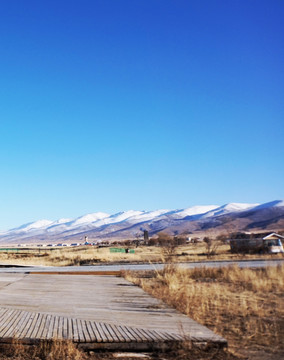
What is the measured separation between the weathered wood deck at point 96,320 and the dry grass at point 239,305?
2.14 ft

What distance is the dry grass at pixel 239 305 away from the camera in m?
6.02

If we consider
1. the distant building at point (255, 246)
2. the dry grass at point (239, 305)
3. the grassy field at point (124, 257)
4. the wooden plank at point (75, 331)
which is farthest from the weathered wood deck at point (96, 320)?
the distant building at point (255, 246)

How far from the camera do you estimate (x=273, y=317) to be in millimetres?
7555

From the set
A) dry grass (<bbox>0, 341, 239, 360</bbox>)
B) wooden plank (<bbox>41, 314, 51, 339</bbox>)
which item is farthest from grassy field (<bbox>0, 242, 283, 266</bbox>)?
dry grass (<bbox>0, 341, 239, 360</bbox>)

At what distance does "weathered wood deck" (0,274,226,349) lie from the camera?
4.64 metres

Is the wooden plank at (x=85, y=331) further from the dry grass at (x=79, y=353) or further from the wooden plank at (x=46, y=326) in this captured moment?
the wooden plank at (x=46, y=326)

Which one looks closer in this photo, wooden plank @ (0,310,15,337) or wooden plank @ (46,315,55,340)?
wooden plank @ (46,315,55,340)

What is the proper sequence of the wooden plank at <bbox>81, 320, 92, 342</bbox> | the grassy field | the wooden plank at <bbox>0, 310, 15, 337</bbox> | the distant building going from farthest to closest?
the distant building < the grassy field < the wooden plank at <bbox>0, 310, 15, 337</bbox> < the wooden plank at <bbox>81, 320, 92, 342</bbox>

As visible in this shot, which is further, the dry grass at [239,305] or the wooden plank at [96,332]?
the dry grass at [239,305]

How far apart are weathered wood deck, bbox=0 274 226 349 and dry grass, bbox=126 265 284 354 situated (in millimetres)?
653

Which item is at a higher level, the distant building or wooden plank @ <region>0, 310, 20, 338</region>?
wooden plank @ <region>0, 310, 20, 338</region>

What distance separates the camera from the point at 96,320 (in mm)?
5852

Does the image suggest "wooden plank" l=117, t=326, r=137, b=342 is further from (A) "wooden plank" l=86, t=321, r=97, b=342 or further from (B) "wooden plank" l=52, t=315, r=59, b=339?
(B) "wooden plank" l=52, t=315, r=59, b=339

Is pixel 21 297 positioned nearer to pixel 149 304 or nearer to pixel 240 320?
pixel 149 304
